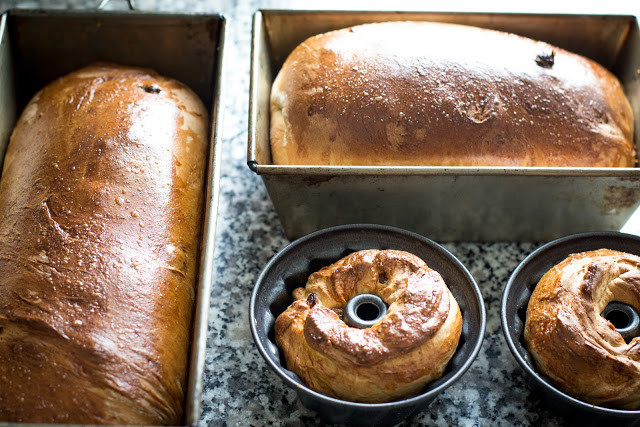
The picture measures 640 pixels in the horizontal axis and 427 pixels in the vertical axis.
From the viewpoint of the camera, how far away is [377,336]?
1076mm

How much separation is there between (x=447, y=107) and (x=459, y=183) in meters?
0.19

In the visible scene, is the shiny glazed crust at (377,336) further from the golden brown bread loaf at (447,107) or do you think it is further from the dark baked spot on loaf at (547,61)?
the dark baked spot on loaf at (547,61)

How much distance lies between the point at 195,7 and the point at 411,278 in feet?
4.34

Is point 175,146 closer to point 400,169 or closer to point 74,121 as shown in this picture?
point 74,121

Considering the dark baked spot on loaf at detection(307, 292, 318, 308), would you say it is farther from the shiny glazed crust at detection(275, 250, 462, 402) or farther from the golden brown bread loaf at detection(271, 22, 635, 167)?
the golden brown bread loaf at detection(271, 22, 635, 167)

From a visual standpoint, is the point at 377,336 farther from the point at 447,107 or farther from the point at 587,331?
the point at 447,107

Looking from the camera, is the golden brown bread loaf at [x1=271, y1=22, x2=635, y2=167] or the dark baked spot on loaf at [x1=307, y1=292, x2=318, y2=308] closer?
the dark baked spot on loaf at [x1=307, y1=292, x2=318, y2=308]

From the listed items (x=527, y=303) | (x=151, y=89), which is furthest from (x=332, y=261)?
(x=151, y=89)

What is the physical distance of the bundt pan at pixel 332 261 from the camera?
1.06 metres

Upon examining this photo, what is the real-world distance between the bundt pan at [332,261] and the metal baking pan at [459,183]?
12cm

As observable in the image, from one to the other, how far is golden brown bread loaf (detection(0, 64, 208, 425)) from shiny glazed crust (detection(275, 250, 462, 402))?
0.24 m

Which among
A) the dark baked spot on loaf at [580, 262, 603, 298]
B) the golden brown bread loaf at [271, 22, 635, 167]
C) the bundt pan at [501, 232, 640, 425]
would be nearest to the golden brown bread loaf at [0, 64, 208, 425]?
the golden brown bread loaf at [271, 22, 635, 167]

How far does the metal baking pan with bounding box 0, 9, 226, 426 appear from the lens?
150cm

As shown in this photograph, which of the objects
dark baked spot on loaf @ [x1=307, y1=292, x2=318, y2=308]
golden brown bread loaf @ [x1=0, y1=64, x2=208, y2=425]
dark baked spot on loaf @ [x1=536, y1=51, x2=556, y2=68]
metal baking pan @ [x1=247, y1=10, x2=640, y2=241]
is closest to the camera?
golden brown bread loaf @ [x1=0, y1=64, x2=208, y2=425]
